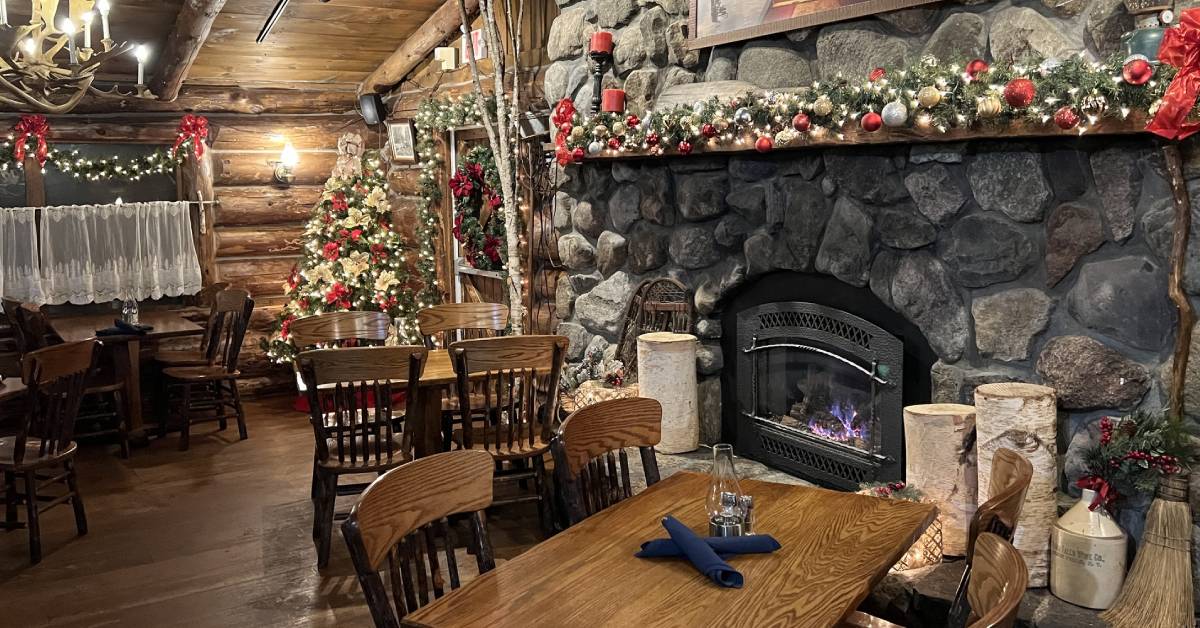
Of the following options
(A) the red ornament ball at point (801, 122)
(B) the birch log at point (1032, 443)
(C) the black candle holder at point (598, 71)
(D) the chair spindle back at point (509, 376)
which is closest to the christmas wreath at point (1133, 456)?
(B) the birch log at point (1032, 443)

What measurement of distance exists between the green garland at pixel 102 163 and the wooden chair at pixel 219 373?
1470 mm

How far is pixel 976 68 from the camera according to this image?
125 inches

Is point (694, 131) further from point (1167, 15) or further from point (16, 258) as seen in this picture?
point (16, 258)

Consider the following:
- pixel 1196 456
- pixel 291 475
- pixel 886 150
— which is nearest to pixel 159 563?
pixel 291 475

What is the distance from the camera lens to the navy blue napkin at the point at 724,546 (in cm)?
219

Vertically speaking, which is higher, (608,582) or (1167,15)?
(1167,15)

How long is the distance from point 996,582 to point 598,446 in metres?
1.24

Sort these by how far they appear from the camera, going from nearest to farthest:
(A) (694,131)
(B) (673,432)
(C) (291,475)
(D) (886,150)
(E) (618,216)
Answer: (D) (886,150), (A) (694,131), (B) (673,432), (E) (618,216), (C) (291,475)

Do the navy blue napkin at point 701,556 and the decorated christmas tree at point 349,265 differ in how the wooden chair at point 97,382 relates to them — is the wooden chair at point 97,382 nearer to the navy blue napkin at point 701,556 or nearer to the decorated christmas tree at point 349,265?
→ the decorated christmas tree at point 349,265

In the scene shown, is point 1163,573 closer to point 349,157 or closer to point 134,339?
point 134,339

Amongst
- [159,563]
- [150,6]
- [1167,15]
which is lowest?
[159,563]

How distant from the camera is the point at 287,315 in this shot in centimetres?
738

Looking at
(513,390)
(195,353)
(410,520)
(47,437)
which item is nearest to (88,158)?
(195,353)

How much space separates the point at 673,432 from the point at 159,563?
2.32m
